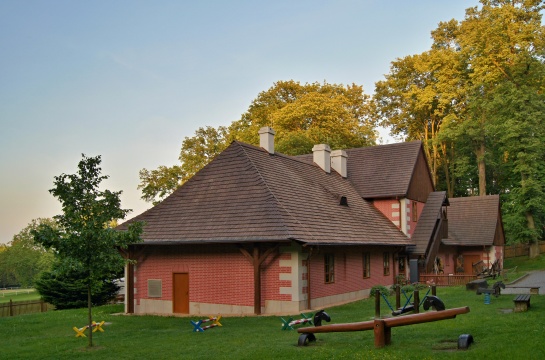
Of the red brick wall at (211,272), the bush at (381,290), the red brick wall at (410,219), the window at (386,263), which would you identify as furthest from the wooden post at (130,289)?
the red brick wall at (410,219)

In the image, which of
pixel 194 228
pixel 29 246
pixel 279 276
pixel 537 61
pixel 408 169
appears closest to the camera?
pixel 279 276

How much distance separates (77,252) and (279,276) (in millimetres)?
8270

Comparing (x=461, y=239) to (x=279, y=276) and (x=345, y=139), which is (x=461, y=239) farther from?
(x=279, y=276)

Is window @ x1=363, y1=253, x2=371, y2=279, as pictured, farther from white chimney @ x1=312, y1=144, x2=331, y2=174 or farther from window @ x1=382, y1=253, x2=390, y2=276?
white chimney @ x1=312, y1=144, x2=331, y2=174

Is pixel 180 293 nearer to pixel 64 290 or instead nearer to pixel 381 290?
pixel 381 290

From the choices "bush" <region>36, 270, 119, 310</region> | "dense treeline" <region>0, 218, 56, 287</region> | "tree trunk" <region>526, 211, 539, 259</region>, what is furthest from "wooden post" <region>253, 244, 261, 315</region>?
"dense treeline" <region>0, 218, 56, 287</region>

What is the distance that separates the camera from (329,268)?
23.0 m

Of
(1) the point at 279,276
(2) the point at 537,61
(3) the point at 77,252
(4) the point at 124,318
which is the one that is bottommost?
(4) the point at 124,318

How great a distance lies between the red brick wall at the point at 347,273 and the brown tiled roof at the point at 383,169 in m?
4.30

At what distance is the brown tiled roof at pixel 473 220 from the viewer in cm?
3919

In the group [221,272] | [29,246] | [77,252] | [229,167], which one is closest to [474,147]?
[229,167]

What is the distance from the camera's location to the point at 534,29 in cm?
4284

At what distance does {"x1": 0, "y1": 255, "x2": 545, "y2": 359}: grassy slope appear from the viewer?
35.8ft

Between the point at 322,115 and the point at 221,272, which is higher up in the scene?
the point at 322,115
